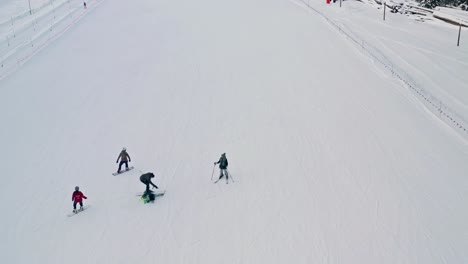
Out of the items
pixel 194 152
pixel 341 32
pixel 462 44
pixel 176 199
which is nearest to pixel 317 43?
pixel 341 32

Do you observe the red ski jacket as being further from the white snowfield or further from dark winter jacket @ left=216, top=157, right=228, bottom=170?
dark winter jacket @ left=216, top=157, right=228, bottom=170

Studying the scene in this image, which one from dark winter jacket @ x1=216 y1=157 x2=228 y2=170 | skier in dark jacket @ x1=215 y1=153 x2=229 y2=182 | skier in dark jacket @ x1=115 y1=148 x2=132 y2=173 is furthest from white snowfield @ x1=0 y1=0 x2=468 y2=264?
dark winter jacket @ x1=216 y1=157 x2=228 y2=170

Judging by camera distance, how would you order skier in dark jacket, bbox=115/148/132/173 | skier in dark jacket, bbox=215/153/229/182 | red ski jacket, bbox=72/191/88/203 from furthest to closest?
skier in dark jacket, bbox=115/148/132/173 < skier in dark jacket, bbox=215/153/229/182 < red ski jacket, bbox=72/191/88/203

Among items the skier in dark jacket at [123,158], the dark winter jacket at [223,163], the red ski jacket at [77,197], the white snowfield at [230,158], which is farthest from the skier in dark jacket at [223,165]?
the red ski jacket at [77,197]

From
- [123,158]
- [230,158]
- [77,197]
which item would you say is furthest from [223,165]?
[77,197]

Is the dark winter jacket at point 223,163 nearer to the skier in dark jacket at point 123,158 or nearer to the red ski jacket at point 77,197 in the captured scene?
the skier in dark jacket at point 123,158

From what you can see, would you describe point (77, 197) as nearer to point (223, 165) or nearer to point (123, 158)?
point (123, 158)

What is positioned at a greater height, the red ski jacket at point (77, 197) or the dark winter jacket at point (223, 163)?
the dark winter jacket at point (223, 163)

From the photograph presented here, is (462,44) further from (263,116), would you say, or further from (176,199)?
(176,199)

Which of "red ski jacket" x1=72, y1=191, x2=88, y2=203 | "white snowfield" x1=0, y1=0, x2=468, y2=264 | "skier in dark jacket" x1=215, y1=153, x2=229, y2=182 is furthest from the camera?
"skier in dark jacket" x1=215, y1=153, x2=229, y2=182
